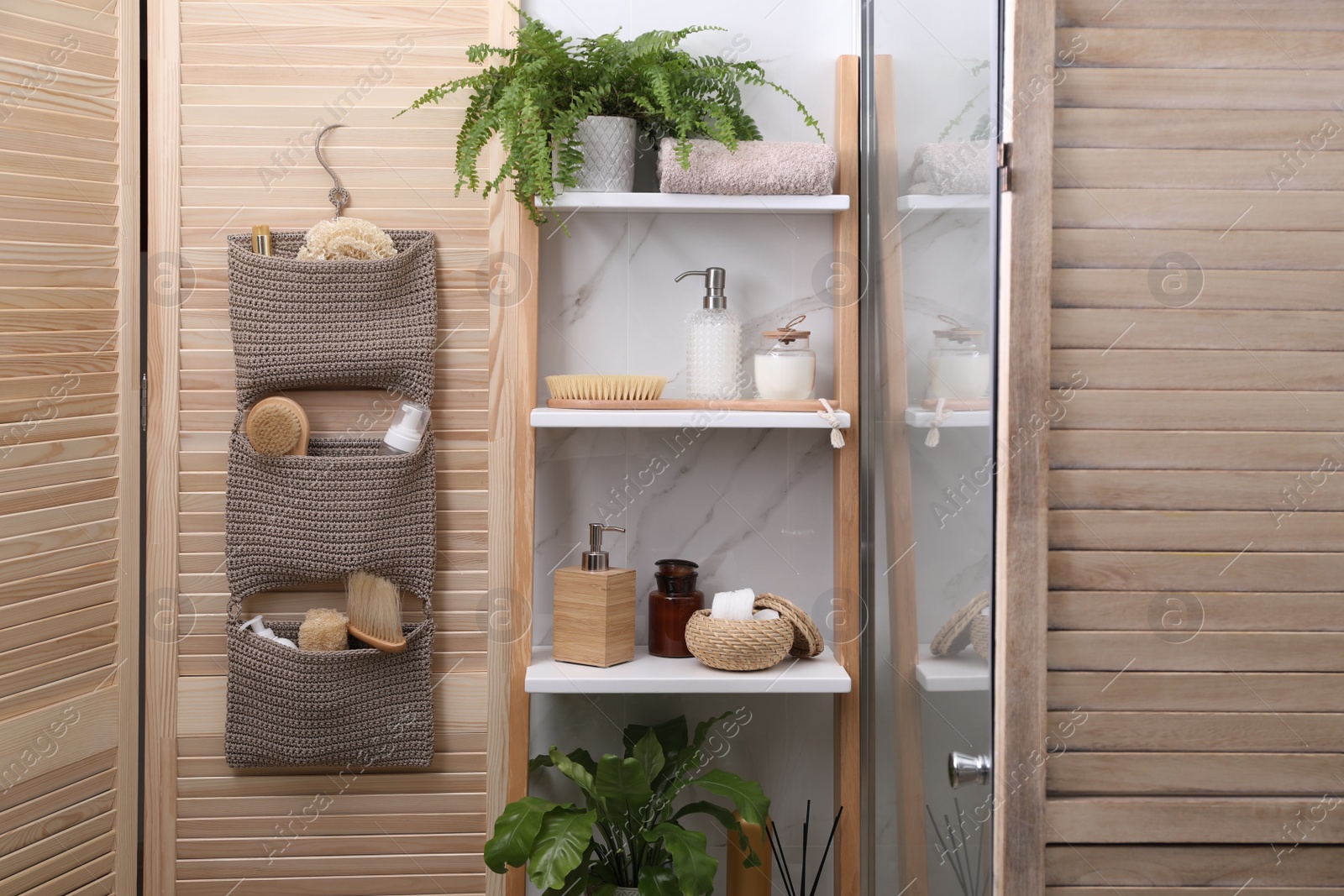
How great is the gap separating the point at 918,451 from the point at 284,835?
1.12 metres

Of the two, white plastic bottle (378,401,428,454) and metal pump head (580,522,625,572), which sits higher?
white plastic bottle (378,401,428,454)

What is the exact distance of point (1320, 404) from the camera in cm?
78

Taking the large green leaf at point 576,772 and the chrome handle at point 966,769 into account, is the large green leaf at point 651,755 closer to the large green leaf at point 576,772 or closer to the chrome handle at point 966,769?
the large green leaf at point 576,772

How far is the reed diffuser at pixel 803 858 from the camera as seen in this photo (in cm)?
135

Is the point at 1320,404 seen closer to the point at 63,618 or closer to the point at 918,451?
the point at 918,451

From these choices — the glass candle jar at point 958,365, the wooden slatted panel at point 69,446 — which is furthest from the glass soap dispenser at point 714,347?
the wooden slatted panel at point 69,446

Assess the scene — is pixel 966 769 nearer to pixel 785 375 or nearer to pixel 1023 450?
pixel 1023 450

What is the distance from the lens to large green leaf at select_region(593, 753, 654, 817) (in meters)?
1.17

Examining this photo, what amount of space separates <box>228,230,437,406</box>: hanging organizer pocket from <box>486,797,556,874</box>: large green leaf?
0.62 meters

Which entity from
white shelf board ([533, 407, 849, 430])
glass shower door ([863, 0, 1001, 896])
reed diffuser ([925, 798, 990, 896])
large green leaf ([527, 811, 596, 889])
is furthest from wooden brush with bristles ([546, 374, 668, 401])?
reed diffuser ([925, 798, 990, 896])

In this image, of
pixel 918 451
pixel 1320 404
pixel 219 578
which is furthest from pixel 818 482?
pixel 219 578

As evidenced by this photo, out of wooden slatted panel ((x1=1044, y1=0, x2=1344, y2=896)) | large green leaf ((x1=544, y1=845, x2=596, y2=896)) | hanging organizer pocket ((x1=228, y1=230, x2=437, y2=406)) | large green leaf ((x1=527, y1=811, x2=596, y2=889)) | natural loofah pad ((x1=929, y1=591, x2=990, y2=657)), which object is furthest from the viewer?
hanging organizer pocket ((x1=228, y1=230, x2=437, y2=406))

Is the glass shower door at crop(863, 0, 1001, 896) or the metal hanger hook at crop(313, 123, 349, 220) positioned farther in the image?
the metal hanger hook at crop(313, 123, 349, 220)

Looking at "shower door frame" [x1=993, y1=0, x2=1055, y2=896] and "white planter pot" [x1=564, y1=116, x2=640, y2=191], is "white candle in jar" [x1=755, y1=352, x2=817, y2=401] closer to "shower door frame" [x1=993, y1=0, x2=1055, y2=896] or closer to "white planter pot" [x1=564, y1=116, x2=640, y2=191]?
"white planter pot" [x1=564, y1=116, x2=640, y2=191]
